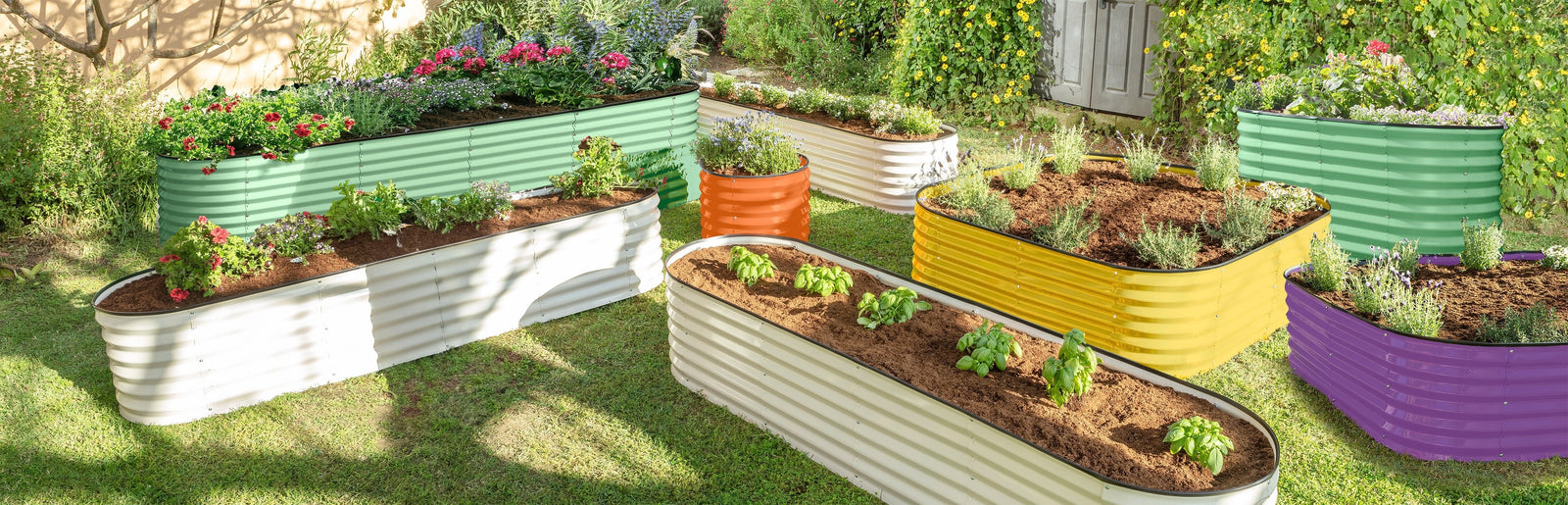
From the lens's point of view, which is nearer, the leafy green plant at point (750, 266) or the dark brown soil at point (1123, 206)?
the leafy green plant at point (750, 266)

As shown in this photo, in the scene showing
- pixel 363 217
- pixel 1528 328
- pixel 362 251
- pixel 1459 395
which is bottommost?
pixel 1459 395

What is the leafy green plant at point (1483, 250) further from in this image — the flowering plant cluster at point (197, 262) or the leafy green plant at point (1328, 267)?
the flowering plant cluster at point (197, 262)

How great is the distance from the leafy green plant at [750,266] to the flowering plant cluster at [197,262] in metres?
2.25

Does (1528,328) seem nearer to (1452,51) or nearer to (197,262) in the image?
(1452,51)

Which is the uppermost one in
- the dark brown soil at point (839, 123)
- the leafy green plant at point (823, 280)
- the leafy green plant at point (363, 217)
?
the dark brown soil at point (839, 123)

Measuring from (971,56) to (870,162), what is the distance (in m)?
3.06

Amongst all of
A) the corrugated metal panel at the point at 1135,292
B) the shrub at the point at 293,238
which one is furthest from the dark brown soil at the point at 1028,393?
the shrub at the point at 293,238

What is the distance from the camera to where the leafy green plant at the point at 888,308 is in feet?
14.5

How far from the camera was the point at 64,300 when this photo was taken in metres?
6.06

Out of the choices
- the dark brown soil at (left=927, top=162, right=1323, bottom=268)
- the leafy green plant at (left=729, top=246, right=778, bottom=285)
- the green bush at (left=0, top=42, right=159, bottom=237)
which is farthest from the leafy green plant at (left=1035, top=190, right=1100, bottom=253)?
the green bush at (left=0, top=42, right=159, bottom=237)

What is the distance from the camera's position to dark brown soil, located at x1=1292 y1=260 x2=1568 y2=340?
448 centimetres

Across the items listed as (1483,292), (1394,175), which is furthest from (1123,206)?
(1483,292)

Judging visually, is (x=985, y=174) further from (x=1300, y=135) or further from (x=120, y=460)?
(x=120, y=460)

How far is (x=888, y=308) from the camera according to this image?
4438 mm
